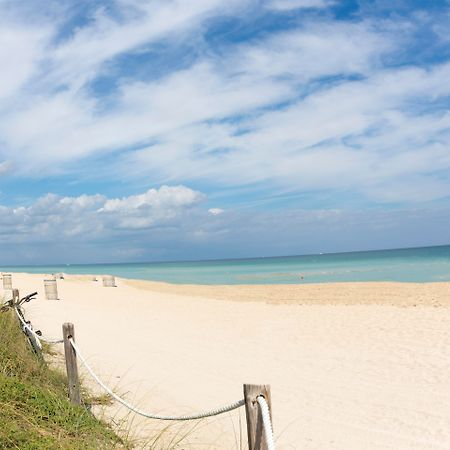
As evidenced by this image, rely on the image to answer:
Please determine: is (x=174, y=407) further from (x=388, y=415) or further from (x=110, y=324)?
(x=110, y=324)

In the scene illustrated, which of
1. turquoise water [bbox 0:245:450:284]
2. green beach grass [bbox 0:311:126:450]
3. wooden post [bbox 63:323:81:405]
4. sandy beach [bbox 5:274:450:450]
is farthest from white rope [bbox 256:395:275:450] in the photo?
turquoise water [bbox 0:245:450:284]

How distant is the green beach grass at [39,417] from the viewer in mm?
4000

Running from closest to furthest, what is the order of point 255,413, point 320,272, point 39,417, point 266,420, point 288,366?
point 266,420, point 255,413, point 39,417, point 288,366, point 320,272

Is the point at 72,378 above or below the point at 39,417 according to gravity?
above

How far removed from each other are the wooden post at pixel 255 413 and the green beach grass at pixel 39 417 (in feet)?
5.18

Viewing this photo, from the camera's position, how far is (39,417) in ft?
15.1

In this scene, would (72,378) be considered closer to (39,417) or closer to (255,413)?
(39,417)

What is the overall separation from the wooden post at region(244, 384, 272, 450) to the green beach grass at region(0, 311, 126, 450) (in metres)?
1.58

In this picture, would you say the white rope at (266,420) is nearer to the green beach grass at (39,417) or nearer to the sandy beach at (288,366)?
the green beach grass at (39,417)

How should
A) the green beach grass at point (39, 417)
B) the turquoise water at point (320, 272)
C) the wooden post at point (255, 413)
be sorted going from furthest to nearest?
the turquoise water at point (320, 272) → the green beach grass at point (39, 417) → the wooden post at point (255, 413)

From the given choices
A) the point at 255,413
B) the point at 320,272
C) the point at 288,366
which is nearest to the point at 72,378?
the point at 255,413

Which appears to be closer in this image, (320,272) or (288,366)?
(288,366)

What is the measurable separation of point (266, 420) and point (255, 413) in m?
0.22

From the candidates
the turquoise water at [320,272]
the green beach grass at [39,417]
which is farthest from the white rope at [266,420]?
the turquoise water at [320,272]
